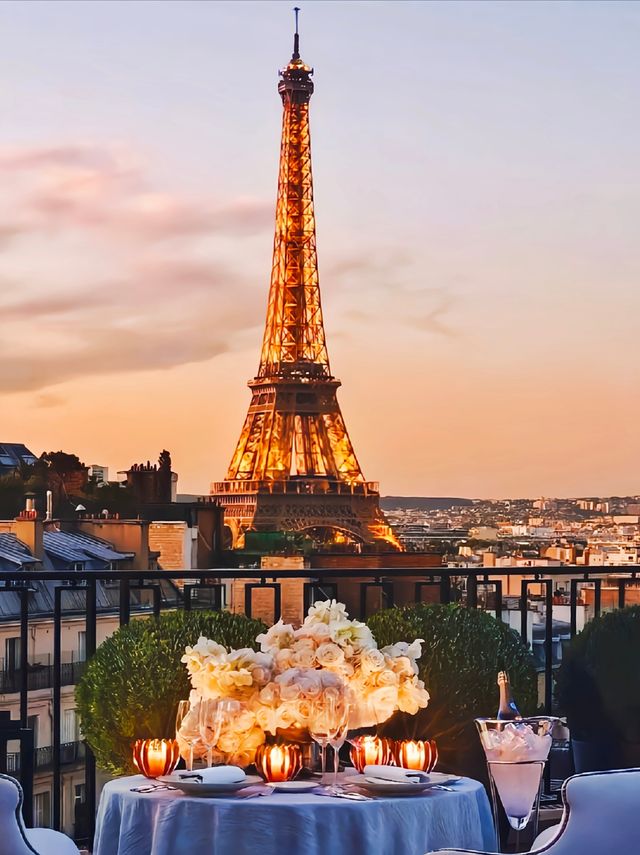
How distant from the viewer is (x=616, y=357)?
144 ft

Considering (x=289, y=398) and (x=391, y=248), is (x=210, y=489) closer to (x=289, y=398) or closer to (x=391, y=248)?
(x=289, y=398)

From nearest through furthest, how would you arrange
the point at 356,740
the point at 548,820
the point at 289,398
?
the point at 356,740, the point at 548,820, the point at 289,398

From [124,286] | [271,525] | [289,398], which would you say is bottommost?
[271,525]

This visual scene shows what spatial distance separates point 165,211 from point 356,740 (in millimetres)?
50985

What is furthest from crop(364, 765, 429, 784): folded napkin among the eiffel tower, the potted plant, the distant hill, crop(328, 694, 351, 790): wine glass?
the distant hill

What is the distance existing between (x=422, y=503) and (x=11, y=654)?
26.9 metres

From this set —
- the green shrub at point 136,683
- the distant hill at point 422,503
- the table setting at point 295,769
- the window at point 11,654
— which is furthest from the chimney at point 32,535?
the table setting at point 295,769

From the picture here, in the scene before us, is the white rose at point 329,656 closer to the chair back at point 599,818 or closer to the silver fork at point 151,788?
the silver fork at point 151,788

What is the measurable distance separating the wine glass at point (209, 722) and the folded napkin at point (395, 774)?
1.29 ft

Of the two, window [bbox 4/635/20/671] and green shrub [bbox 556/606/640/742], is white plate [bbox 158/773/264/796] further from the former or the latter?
window [bbox 4/635/20/671]

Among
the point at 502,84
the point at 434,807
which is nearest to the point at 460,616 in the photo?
the point at 434,807

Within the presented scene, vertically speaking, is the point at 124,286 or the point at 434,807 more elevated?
the point at 124,286

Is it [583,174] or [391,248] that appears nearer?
[583,174]

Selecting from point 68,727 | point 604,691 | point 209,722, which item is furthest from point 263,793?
point 68,727
